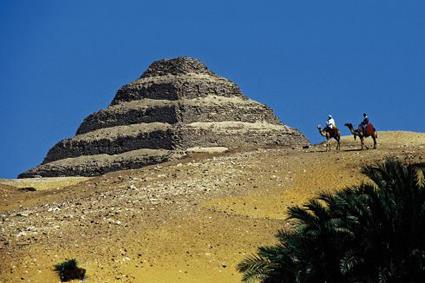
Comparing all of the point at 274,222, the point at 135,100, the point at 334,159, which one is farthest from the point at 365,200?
the point at 135,100

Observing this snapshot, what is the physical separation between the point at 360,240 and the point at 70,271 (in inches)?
363

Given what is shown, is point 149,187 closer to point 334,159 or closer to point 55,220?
point 55,220

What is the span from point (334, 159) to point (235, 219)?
8539 mm

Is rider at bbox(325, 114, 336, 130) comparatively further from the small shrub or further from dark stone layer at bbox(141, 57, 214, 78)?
dark stone layer at bbox(141, 57, 214, 78)

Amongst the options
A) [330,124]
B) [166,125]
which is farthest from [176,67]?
[330,124]

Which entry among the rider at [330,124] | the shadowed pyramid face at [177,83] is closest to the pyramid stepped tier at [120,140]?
the shadowed pyramid face at [177,83]

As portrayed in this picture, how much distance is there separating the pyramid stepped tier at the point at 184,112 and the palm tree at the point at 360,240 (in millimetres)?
59652

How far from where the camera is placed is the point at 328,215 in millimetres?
18125

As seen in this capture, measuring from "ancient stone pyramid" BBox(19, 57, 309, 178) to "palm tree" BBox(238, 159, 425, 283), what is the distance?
167ft

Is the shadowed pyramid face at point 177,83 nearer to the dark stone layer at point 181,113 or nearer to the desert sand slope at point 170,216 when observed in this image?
the dark stone layer at point 181,113

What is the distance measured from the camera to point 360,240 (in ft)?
56.4

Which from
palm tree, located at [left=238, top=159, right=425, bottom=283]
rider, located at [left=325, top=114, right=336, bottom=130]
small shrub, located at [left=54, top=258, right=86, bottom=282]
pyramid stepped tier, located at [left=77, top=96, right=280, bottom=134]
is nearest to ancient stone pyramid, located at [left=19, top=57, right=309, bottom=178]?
pyramid stepped tier, located at [left=77, top=96, right=280, bottom=134]

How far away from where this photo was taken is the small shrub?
78.1 ft

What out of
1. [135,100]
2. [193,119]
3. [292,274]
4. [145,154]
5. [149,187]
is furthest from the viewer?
[135,100]
